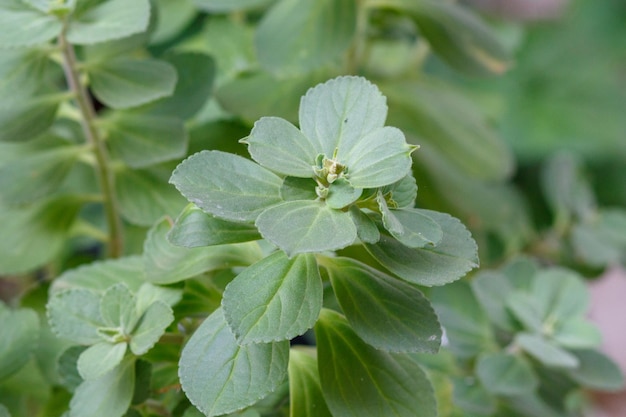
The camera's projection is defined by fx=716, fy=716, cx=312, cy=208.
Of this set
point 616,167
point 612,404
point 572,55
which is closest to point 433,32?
point 612,404

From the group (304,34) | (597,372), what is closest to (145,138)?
(304,34)

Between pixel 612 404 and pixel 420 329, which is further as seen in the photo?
pixel 612 404

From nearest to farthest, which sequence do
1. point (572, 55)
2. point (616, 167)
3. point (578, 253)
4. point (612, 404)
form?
point (578, 253) < point (612, 404) < point (616, 167) < point (572, 55)

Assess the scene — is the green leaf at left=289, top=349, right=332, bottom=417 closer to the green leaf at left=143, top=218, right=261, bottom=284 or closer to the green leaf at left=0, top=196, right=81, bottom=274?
the green leaf at left=143, top=218, right=261, bottom=284

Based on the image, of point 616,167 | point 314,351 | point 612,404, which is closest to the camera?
point 314,351

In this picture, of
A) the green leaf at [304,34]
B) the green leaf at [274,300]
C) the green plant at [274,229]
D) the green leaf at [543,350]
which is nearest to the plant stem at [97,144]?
the green plant at [274,229]

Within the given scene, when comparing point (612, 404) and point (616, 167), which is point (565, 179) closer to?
point (612, 404)
